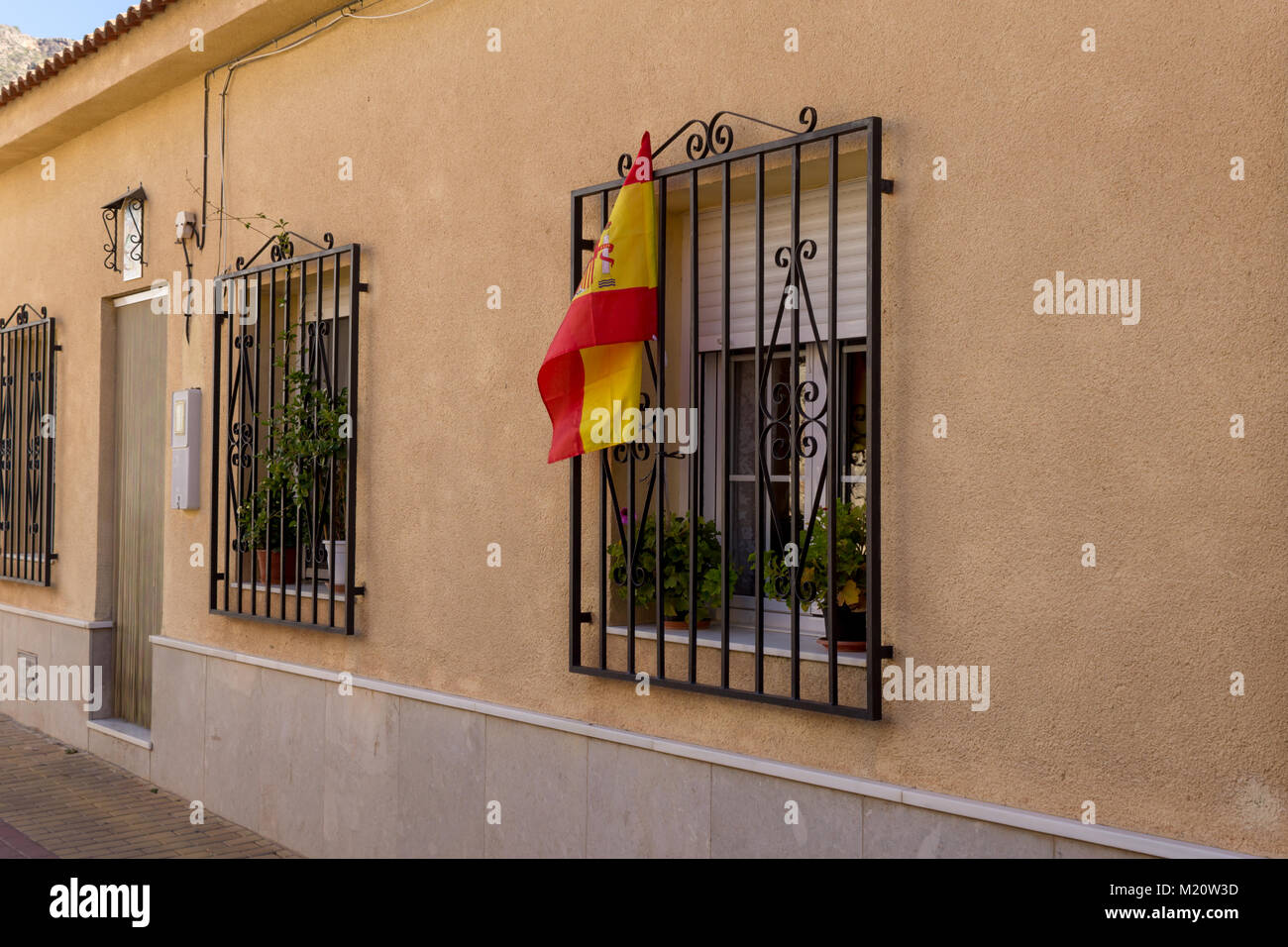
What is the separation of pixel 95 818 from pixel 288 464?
7.90 ft

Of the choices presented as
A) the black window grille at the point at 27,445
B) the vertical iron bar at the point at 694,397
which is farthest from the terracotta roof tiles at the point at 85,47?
the vertical iron bar at the point at 694,397

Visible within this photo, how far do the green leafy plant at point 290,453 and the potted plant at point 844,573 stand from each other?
3.06m

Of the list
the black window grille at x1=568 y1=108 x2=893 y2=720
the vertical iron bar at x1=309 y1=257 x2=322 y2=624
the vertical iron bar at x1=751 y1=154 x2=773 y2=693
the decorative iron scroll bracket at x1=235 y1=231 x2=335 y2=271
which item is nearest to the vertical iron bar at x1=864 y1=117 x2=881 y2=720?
the black window grille at x1=568 y1=108 x2=893 y2=720

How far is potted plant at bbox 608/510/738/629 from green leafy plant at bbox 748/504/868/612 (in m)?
0.30

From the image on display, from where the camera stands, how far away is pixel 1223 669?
123 inches

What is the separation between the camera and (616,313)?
4547 millimetres

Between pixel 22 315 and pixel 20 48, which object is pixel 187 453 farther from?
pixel 20 48

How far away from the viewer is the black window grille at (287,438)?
6.30 m

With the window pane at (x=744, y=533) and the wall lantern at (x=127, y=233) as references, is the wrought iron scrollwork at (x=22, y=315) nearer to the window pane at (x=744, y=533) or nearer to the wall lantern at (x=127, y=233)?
the wall lantern at (x=127, y=233)

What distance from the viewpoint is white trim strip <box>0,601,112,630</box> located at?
28.9ft

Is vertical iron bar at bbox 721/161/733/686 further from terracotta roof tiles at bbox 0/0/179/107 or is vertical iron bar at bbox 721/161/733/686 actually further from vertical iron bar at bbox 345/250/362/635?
terracotta roof tiles at bbox 0/0/179/107

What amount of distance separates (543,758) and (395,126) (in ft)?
10.3

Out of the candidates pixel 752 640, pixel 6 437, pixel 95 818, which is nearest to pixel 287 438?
pixel 95 818
